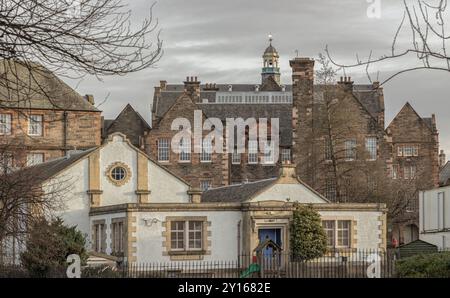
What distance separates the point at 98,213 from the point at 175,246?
4.90m

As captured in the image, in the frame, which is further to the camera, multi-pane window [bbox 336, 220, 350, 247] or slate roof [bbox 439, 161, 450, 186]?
slate roof [bbox 439, 161, 450, 186]

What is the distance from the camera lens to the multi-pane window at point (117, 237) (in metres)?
51.9

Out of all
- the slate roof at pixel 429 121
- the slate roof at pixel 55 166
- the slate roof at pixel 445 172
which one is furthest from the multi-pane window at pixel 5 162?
the slate roof at pixel 445 172

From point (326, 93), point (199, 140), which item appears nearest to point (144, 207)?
point (326, 93)

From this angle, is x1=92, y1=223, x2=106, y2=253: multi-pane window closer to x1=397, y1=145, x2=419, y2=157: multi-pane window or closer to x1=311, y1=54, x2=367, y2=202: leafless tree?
x1=311, y1=54, x2=367, y2=202: leafless tree

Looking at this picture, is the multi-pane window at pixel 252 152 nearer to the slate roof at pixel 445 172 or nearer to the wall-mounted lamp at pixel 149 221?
the slate roof at pixel 445 172

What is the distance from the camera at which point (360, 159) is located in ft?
247

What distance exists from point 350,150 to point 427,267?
4893 centimetres

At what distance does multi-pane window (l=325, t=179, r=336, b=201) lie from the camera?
246 feet

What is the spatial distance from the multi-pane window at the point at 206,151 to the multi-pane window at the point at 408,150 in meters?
Answer: 18.3

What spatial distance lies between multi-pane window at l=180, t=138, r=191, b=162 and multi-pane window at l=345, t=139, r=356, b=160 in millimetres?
11614

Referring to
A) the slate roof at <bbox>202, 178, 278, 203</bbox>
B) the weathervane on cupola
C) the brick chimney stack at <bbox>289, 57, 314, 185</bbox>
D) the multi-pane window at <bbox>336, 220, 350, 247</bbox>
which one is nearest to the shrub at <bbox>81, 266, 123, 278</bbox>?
the slate roof at <bbox>202, 178, 278, 203</bbox>
